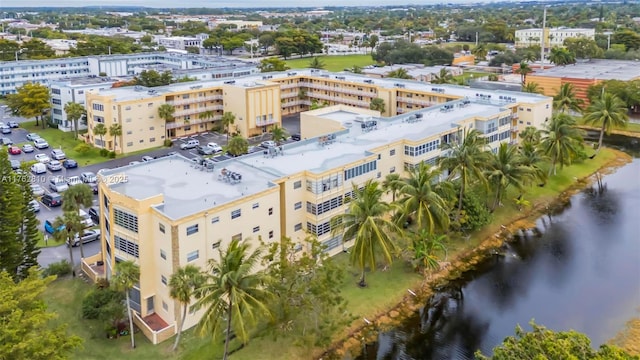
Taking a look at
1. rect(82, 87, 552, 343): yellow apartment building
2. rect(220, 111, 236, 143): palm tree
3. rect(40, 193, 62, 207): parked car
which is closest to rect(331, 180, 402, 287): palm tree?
rect(82, 87, 552, 343): yellow apartment building

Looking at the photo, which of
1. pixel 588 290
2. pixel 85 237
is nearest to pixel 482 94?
pixel 588 290

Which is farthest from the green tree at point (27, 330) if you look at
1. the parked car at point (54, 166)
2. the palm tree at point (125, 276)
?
the parked car at point (54, 166)

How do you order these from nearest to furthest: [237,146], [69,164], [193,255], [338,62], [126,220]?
[193,255] < [126,220] < [69,164] < [237,146] < [338,62]

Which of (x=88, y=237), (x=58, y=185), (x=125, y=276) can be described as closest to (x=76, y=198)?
(x=88, y=237)

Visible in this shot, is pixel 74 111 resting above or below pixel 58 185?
above

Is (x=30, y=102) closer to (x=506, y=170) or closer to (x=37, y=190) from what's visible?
(x=37, y=190)

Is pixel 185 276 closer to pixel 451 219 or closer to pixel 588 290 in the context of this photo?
pixel 451 219

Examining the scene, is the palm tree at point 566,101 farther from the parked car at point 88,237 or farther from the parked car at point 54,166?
the parked car at point 54,166

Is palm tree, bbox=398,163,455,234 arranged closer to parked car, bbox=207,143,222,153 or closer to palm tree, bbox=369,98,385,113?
parked car, bbox=207,143,222,153
